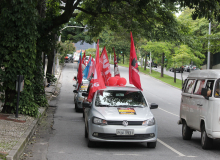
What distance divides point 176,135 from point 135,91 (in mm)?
2591

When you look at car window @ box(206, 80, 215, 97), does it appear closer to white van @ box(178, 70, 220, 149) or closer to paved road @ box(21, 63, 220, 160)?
white van @ box(178, 70, 220, 149)

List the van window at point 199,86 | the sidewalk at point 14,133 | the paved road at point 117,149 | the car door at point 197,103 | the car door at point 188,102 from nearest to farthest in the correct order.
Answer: the sidewalk at point 14,133 → the paved road at point 117,149 → the car door at point 197,103 → the van window at point 199,86 → the car door at point 188,102

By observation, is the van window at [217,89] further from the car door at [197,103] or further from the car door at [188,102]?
the car door at [188,102]

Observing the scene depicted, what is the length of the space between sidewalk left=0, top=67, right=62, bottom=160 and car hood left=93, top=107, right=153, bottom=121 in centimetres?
206

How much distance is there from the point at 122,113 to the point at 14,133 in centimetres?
316

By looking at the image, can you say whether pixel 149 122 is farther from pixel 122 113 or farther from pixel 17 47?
pixel 17 47

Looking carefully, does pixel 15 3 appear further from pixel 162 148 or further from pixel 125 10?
pixel 125 10

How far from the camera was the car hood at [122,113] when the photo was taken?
28.6 ft

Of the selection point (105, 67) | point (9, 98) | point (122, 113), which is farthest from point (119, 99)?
point (9, 98)

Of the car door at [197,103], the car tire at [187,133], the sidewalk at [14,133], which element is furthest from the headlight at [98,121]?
the car tire at [187,133]

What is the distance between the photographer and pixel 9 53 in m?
13.1

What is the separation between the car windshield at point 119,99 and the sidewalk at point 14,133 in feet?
7.39

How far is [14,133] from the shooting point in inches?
384

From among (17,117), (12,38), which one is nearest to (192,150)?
(17,117)
